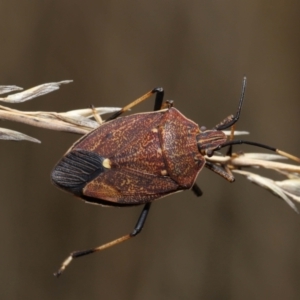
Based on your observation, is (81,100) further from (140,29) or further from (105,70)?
(140,29)

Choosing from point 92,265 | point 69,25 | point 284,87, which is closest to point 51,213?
point 92,265

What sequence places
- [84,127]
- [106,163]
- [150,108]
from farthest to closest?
[150,108], [106,163], [84,127]

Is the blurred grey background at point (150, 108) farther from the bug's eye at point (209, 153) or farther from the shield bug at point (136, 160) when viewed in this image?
the bug's eye at point (209, 153)

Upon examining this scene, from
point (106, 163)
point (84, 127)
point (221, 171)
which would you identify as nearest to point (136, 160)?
point (106, 163)

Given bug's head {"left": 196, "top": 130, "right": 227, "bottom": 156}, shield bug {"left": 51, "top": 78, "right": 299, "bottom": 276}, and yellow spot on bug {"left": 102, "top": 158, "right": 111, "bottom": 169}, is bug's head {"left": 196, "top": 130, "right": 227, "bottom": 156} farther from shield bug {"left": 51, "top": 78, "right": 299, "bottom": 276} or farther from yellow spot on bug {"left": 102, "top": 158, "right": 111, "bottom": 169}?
yellow spot on bug {"left": 102, "top": 158, "right": 111, "bottom": 169}

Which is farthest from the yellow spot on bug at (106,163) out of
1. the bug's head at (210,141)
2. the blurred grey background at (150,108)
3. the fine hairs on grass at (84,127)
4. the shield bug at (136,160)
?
the blurred grey background at (150,108)

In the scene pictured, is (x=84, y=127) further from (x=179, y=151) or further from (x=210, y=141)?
(x=210, y=141)
